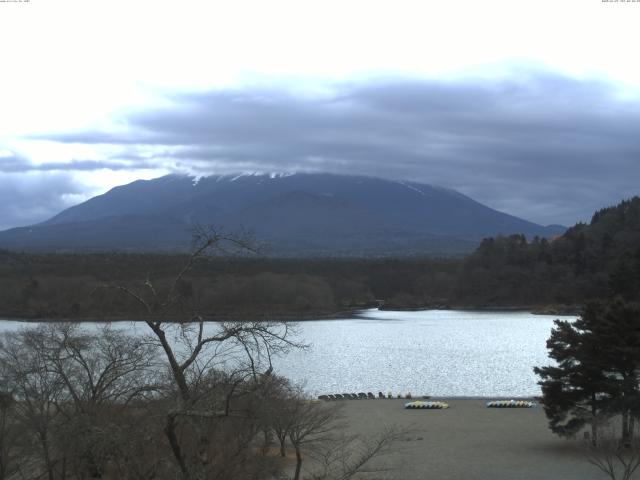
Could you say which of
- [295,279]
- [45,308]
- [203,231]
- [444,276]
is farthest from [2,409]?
[444,276]

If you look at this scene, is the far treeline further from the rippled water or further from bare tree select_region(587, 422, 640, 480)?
bare tree select_region(587, 422, 640, 480)

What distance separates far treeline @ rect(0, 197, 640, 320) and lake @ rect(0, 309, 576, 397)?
43.4ft

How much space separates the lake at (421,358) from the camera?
166 ft

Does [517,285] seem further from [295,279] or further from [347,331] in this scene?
[347,331]

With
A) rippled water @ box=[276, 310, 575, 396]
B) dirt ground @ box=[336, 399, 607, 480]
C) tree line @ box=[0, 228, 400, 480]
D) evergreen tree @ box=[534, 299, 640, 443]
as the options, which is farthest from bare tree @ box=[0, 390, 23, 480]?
rippled water @ box=[276, 310, 575, 396]

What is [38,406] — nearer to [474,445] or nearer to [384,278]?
[474,445]

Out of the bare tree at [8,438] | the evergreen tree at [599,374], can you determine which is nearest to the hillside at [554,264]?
the evergreen tree at [599,374]

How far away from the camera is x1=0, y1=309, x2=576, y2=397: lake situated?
166ft

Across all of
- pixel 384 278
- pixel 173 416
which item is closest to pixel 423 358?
pixel 173 416

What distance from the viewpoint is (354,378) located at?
54.6 m

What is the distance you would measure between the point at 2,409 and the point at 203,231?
11.6 metres

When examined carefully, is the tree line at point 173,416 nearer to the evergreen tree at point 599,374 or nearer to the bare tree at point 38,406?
the bare tree at point 38,406

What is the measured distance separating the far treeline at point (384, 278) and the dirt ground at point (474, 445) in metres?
57.9

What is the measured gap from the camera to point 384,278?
157750 millimetres
